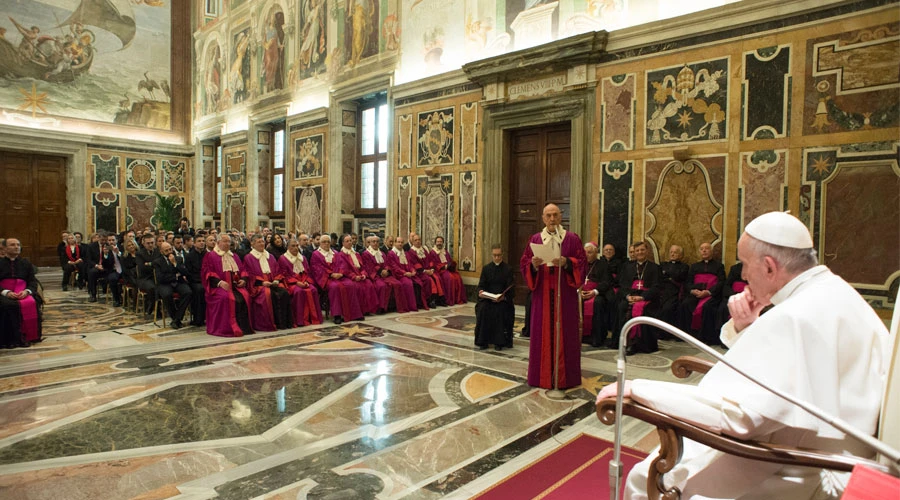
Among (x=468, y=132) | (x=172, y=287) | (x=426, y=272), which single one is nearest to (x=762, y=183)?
(x=468, y=132)

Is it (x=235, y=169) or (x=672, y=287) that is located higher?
(x=235, y=169)

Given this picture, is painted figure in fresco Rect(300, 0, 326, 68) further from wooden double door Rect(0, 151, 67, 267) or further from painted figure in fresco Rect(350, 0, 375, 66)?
wooden double door Rect(0, 151, 67, 267)

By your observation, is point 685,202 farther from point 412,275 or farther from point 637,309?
point 412,275

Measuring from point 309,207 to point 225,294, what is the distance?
24.2 feet

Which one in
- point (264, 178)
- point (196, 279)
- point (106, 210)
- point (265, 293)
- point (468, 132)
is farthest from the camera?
point (106, 210)

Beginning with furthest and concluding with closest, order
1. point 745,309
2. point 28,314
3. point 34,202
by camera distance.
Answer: point 34,202 → point 28,314 → point 745,309

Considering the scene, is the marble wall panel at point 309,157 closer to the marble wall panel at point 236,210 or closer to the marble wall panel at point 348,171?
the marble wall panel at point 348,171

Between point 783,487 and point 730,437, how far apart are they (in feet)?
0.95

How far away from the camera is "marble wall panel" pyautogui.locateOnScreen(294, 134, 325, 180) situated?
14.2m

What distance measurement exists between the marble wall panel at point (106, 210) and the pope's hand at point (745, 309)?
20.1 metres

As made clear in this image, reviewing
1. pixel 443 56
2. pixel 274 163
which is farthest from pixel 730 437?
pixel 274 163

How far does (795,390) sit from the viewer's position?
1.60m

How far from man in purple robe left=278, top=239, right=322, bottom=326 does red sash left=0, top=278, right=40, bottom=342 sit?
3.24 metres

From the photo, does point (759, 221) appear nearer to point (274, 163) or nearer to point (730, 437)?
point (730, 437)
